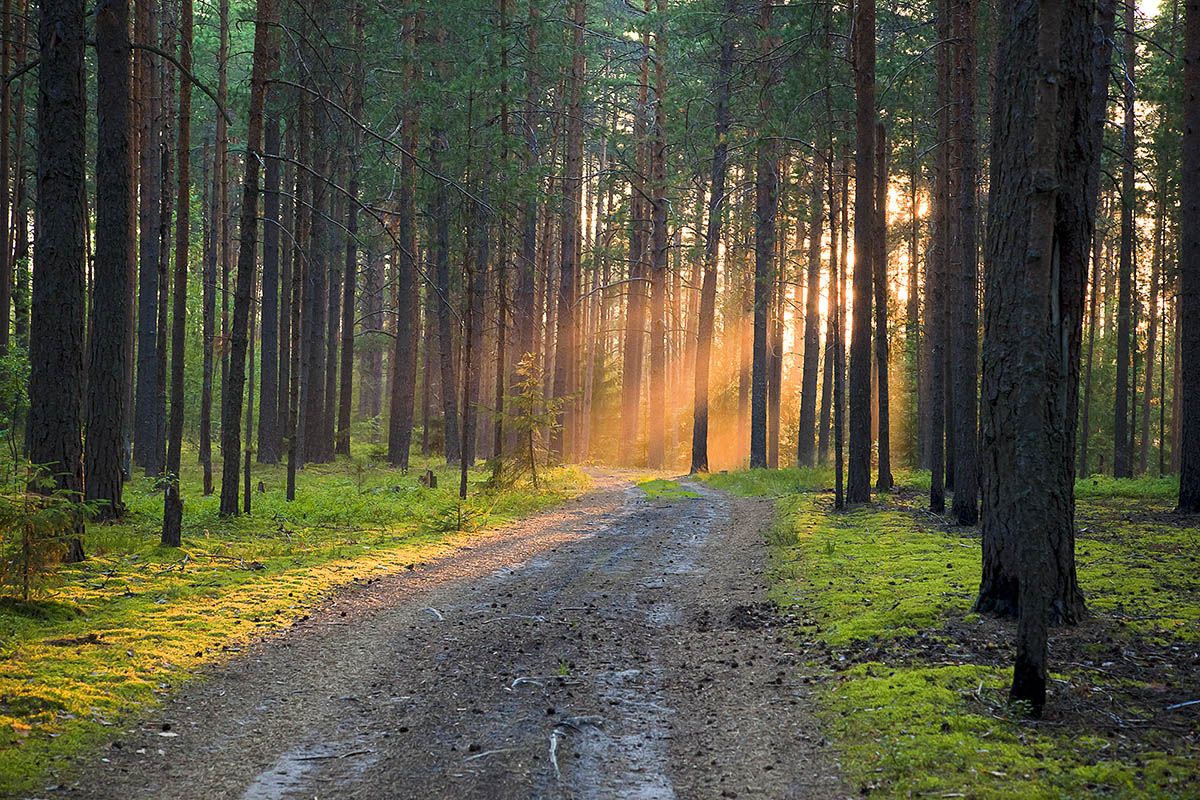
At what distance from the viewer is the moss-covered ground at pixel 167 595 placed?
5.23m

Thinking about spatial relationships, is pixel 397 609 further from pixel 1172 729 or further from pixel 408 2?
pixel 408 2

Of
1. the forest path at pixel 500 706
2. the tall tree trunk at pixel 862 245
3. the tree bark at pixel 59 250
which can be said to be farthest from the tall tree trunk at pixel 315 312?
the forest path at pixel 500 706

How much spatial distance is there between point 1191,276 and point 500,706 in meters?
14.4

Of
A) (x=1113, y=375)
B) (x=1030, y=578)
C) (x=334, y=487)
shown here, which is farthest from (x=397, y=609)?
(x=1113, y=375)

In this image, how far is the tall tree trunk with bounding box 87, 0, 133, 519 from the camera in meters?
11.1

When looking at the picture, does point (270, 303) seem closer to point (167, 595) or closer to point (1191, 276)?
point (167, 595)

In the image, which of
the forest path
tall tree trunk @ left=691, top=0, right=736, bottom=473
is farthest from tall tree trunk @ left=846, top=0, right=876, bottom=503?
tall tree trunk @ left=691, top=0, right=736, bottom=473

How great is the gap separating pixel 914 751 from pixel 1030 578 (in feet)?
3.90

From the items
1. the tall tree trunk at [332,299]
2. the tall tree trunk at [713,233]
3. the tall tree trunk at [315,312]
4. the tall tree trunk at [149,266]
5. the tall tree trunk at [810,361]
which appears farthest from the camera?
the tall tree trunk at [810,361]

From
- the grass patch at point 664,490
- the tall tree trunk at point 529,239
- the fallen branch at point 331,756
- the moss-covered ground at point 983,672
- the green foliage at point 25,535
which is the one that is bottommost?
the grass patch at point 664,490

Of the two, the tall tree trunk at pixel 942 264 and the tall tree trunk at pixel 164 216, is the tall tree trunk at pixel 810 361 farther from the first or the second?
the tall tree trunk at pixel 164 216

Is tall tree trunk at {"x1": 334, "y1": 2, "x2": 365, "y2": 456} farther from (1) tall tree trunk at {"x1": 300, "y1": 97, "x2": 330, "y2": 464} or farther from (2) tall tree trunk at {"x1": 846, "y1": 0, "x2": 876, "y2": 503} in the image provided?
(2) tall tree trunk at {"x1": 846, "y1": 0, "x2": 876, "y2": 503}

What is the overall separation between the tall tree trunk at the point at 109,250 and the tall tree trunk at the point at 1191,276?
16.5m

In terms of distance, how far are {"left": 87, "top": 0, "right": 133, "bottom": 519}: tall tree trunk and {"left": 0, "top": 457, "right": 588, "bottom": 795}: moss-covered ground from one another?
1.16m
